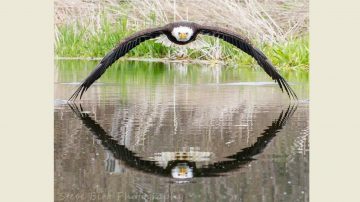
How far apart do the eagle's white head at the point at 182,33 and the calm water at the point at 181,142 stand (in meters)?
0.92

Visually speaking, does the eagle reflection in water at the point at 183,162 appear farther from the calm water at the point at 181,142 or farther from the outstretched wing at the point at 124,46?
the outstretched wing at the point at 124,46

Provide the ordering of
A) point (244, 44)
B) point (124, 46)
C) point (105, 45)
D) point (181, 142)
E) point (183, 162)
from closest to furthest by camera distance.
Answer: point (183, 162)
point (181, 142)
point (124, 46)
point (244, 44)
point (105, 45)

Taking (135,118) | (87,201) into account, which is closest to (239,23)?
(135,118)

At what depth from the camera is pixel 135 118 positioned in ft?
39.7

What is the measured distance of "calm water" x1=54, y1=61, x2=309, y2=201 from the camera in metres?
8.98

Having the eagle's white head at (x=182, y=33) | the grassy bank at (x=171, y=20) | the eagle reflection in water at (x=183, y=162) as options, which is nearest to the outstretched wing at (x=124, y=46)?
the eagle's white head at (x=182, y=33)

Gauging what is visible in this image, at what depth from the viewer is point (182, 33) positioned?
12828 millimetres

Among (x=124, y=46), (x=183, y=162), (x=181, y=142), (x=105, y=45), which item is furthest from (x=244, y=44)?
(x=105, y=45)

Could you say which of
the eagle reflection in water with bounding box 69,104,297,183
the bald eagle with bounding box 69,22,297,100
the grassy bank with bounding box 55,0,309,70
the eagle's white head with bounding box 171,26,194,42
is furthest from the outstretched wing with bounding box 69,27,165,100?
the grassy bank with bounding box 55,0,309,70

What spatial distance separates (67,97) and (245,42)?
2.78 metres

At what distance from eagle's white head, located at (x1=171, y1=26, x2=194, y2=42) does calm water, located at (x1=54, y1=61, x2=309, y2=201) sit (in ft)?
3.01

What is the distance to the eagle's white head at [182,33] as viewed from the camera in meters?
12.8

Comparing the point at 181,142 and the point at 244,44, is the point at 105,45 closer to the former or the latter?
the point at 244,44

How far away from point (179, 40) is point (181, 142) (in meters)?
2.56
